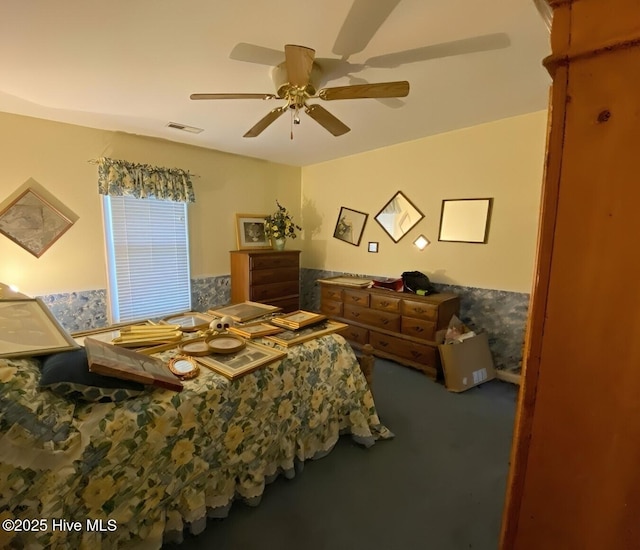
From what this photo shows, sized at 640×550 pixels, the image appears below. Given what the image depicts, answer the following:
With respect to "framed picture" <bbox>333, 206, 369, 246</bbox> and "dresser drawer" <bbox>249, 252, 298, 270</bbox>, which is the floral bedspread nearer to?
Answer: "dresser drawer" <bbox>249, 252, 298, 270</bbox>

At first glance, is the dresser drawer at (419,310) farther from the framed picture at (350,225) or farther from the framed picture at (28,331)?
the framed picture at (28,331)

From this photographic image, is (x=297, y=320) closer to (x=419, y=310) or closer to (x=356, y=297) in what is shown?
(x=419, y=310)


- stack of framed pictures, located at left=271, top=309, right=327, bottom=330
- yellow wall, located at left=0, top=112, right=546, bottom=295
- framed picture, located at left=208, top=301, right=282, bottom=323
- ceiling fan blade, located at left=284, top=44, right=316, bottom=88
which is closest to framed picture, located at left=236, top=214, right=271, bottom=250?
yellow wall, located at left=0, top=112, right=546, bottom=295

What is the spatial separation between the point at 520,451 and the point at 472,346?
264 centimetres

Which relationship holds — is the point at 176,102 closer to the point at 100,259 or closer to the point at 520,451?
the point at 100,259

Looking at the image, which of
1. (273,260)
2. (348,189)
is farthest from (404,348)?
(348,189)

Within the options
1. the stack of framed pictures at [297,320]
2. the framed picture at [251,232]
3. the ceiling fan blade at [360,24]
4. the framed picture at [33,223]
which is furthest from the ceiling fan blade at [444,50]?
the framed picture at [33,223]

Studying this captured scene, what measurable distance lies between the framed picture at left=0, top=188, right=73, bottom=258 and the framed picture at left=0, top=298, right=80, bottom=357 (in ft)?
6.02

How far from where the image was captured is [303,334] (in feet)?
6.32

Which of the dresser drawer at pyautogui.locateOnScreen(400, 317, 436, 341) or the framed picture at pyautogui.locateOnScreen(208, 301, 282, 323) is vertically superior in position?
the framed picture at pyautogui.locateOnScreen(208, 301, 282, 323)

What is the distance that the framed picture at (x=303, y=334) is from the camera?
5.93 feet

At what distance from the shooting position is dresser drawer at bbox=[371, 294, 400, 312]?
10.8ft

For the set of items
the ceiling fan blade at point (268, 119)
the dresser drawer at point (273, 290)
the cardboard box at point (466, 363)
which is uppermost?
the ceiling fan blade at point (268, 119)

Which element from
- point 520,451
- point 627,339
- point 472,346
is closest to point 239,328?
point 520,451
